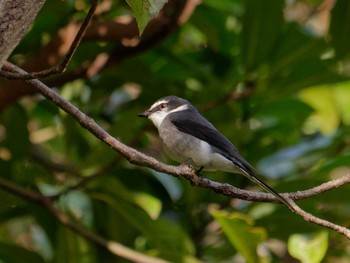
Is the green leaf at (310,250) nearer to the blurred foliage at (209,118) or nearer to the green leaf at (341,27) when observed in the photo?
the blurred foliage at (209,118)

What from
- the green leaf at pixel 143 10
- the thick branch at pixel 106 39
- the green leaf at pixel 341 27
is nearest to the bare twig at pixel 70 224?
the thick branch at pixel 106 39

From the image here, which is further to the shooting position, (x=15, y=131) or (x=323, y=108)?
(x=323, y=108)

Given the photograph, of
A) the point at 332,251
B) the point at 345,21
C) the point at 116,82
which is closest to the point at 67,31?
the point at 116,82

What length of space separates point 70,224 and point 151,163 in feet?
4.45

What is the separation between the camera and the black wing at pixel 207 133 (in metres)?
2.80

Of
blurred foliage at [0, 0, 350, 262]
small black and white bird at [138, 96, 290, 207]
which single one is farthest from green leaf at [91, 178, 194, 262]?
small black and white bird at [138, 96, 290, 207]

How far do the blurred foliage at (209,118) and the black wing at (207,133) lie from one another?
0.30m

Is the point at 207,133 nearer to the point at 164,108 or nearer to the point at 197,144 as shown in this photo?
the point at 197,144

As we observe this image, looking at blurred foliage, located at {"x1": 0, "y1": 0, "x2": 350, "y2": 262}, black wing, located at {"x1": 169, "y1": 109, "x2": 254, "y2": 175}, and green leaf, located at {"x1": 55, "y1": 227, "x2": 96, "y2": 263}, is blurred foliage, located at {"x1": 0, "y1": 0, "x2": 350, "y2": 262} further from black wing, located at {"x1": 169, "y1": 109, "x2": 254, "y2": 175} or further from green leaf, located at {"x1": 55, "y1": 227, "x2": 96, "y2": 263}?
black wing, located at {"x1": 169, "y1": 109, "x2": 254, "y2": 175}

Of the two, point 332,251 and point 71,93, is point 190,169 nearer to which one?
point 332,251

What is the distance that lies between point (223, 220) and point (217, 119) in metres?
0.89

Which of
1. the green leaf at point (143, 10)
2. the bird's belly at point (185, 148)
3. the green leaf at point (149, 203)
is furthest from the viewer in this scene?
the green leaf at point (149, 203)

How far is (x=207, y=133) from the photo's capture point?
9.96 feet

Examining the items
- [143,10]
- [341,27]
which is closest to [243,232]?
[341,27]
